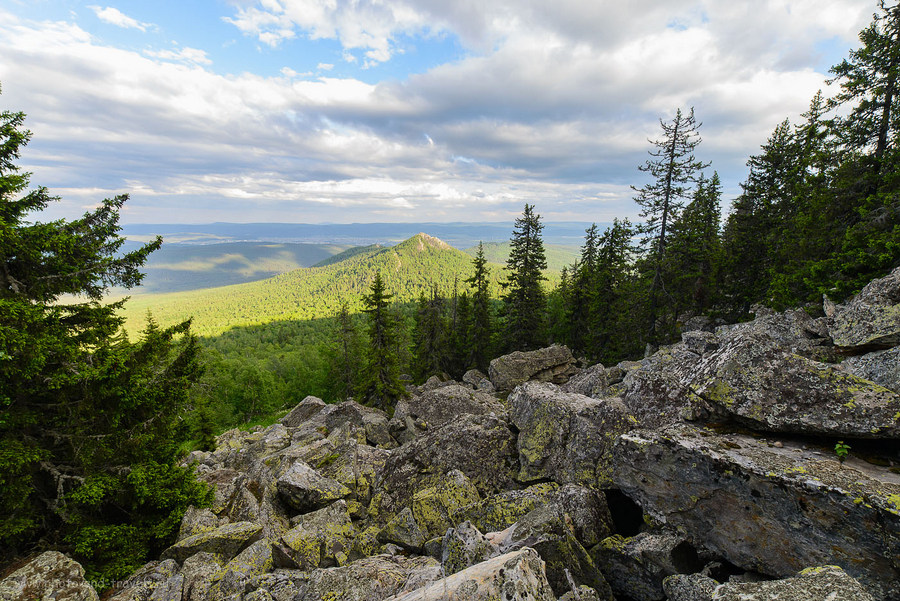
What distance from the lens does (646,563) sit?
5.84 metres

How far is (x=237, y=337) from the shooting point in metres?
165

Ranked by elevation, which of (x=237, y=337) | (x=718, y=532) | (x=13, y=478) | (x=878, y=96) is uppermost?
(x=878, y=96)

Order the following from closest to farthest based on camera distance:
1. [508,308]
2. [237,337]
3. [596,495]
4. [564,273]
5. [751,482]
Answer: [751,482] < [596,495] < [508,308] < [564,273] < [237,337]

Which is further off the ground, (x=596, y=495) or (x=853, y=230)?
(x=853, y=230)

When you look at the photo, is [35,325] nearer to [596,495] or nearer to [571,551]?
[571,551]

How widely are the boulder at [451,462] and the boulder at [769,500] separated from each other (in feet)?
15.3

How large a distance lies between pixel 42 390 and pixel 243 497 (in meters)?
6.09

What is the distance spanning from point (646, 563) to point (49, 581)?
471 inches

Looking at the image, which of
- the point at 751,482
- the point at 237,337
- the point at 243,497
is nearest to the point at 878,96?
the point at 751,482

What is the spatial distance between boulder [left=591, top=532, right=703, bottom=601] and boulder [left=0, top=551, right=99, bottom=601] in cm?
1076

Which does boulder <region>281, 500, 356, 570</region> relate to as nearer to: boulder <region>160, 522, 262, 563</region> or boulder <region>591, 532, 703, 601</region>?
boulder <region>160, 522, 262, 563</region>

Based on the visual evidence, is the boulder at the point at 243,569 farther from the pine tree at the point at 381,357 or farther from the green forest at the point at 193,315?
the pine tree at the point at 381,357

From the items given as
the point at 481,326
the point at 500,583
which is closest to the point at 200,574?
the point at 500,583

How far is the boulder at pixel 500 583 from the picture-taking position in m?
4.28
